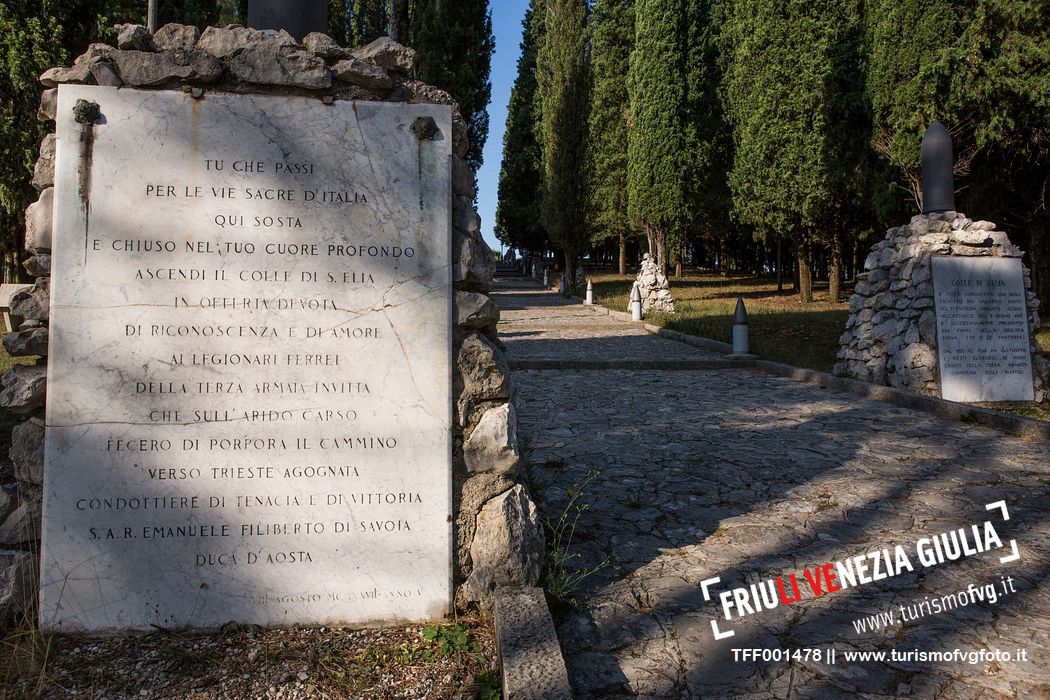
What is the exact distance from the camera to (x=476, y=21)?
2458 cm

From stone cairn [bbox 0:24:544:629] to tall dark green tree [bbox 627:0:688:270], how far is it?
2323cm

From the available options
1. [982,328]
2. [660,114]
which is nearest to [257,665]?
[982,328]

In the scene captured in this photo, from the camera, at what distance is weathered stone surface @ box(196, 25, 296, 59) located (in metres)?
2.83

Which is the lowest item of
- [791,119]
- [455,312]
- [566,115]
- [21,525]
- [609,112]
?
[21,525]

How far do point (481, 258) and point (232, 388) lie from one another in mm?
1123

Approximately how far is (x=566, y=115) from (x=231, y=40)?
28.1 metres

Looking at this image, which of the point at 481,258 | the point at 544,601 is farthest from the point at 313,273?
the point at 544,601

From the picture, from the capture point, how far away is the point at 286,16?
3.36 m

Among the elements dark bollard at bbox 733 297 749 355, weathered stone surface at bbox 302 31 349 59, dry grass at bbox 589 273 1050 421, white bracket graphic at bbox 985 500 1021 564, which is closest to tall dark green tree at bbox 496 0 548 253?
dry grass at bbox 589 273 1050 421

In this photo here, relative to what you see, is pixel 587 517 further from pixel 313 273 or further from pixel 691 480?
pixel 313 273

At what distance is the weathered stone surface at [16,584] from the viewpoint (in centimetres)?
263

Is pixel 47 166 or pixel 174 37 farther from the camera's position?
pixel 174 37

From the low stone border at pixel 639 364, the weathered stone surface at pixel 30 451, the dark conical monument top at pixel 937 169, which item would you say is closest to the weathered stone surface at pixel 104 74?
the weathered stone surface at pixel 30 451

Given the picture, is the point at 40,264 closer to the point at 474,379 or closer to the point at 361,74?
the point at 361,74
